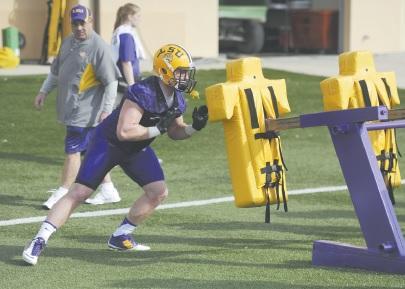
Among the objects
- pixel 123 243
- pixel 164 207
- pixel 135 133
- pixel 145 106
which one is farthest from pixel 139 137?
pixel 164 207

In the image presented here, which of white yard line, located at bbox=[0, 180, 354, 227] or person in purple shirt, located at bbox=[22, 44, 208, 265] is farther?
white yard line, located at bbox=[0, 180, 354, 227]

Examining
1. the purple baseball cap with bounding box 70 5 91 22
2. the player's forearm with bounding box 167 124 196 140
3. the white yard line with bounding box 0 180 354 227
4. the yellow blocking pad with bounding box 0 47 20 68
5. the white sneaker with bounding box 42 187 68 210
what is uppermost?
the purple baseball cap with bounding box 70 5 91 22

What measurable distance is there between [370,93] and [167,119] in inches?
67.4

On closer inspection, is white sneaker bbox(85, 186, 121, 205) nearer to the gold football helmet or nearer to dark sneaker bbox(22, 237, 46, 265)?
dark sneaker bbox(22, 237, 46, 265)

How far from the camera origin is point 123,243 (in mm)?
8812

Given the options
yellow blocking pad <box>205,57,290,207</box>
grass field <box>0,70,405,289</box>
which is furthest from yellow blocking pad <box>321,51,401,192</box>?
grass field <box>0,70,405,289</box>

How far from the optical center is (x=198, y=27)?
2264 cm

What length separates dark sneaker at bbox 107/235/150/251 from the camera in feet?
28.9

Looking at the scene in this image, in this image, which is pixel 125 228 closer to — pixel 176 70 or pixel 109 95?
pixel 176 70

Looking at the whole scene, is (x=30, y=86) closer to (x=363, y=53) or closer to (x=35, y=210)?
(x=35, y=210)

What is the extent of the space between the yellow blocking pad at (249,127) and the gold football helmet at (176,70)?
263mm

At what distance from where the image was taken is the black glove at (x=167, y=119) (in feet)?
27.5

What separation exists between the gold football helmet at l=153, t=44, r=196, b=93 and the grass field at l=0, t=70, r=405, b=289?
1.26m

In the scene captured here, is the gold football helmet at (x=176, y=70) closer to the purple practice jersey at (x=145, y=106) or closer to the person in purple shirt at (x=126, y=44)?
the purple practice jersey at (x=145, y=106)
